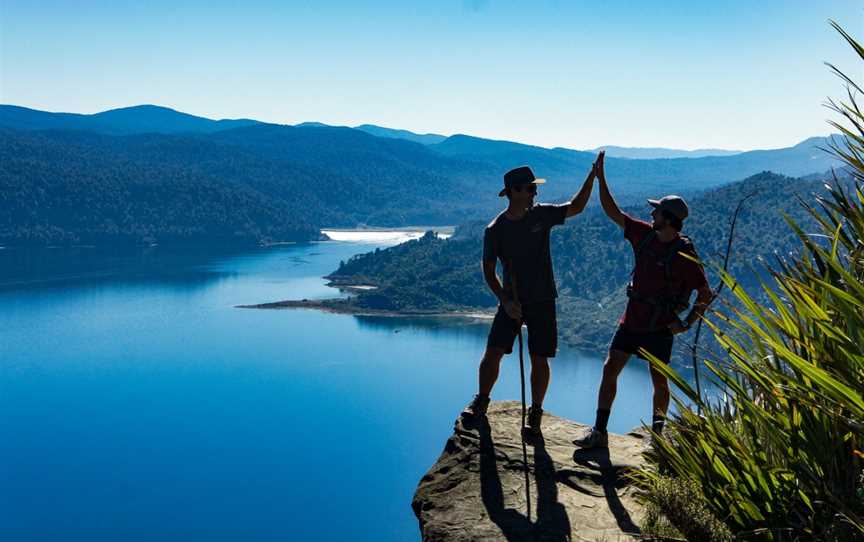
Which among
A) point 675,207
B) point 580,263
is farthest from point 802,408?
point 580,263

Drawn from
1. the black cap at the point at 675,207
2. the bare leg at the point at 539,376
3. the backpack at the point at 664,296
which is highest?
the black cap at the point at 675,207

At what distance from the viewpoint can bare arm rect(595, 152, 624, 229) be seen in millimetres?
4047

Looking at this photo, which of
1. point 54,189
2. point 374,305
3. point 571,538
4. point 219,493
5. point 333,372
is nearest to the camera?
point 571,538

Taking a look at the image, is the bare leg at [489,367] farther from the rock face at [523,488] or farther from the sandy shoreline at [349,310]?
the sandy shoreline at [349,310]

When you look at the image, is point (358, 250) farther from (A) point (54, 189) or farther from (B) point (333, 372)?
(B) point (333, 372)

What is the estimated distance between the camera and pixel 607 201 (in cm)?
427

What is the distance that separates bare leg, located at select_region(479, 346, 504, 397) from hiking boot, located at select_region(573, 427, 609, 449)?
57cm

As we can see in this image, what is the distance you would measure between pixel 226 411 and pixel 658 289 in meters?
61.6

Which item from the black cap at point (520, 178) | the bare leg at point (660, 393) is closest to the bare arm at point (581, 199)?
the black cap at point (520, 178)

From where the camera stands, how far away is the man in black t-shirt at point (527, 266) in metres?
4.14

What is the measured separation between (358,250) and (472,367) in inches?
3061

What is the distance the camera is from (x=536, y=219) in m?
4.15

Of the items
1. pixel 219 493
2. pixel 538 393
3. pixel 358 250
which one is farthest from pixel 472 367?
pixel 358 250

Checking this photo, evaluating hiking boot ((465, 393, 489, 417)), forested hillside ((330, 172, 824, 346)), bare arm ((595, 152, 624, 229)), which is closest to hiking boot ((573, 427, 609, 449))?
hiking boot ((465, 393, 489, 417))
